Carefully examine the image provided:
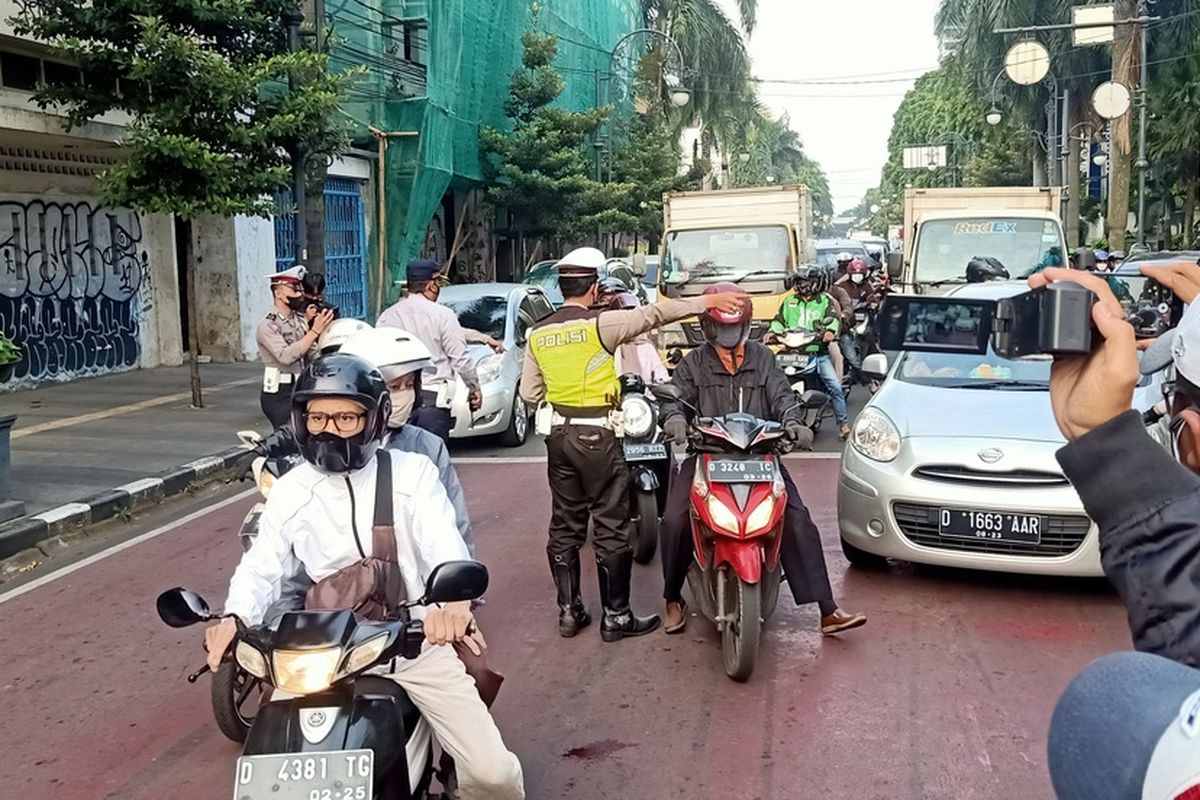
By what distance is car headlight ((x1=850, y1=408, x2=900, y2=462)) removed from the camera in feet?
21.2

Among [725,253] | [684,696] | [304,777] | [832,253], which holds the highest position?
[832,253]

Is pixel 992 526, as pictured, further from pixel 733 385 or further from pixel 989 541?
pixel 733 385

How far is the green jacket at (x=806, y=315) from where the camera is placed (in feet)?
37.2

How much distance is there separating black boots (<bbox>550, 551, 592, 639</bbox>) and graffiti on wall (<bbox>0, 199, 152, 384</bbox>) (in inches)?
401

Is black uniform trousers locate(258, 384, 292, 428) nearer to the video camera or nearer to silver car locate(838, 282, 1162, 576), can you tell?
silver car locate(838, 282, 1162, 576)

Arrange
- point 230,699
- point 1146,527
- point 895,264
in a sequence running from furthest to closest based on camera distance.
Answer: point 895,264
point 230,699
point 1146,527

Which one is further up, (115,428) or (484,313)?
(484,313)

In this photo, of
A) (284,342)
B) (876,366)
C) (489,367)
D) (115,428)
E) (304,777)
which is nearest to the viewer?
(304,777)

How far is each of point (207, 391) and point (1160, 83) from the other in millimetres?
26671

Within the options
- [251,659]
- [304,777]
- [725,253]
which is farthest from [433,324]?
[725,253]

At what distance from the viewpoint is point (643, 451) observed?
6359 mm

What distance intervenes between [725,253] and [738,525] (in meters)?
10.6

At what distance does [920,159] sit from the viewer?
57.4 m

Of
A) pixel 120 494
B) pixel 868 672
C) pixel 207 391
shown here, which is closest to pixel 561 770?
pixel 868 672
